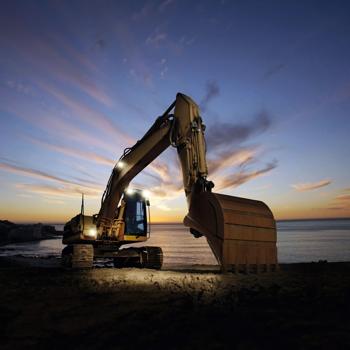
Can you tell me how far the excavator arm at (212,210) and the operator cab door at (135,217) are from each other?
4.54 meters

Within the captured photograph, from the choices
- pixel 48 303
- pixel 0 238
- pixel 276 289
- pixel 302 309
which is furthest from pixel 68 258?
pixel 0 238

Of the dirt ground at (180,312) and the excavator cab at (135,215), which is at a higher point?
the excavator cab at (135,215)

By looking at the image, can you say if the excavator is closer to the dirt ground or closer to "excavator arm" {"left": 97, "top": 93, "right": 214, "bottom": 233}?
"excavator arm" {"left": 97, "top": 93, "right": 214, "bottom": 233}

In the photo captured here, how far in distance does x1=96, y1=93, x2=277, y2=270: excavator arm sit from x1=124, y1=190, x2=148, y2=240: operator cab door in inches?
179

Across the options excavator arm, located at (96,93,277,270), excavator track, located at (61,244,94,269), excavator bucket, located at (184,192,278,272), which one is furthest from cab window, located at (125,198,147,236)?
excavator bucket, located at (184,192,278,272)

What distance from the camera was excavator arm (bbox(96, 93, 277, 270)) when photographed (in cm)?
915

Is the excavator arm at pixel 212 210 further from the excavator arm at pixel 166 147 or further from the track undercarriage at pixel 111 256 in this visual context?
the track undercarriage at pixel 111 256

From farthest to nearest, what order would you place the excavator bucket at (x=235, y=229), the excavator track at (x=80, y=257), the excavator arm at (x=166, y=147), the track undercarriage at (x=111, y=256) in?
the track undercarriage at (x=111, y=256), the excavator track at (x=80, y=257), the excavator arm at (x=166, y=147), the excavator bucket at (x=235, y=229)

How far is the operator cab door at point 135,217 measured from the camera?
15709 mm

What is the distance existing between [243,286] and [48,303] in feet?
15.6

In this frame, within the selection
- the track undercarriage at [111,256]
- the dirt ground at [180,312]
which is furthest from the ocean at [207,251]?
the dirt ground at [180,312]

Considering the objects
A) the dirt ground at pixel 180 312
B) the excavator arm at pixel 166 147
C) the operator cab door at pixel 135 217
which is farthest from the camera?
the operator cab door at pixel 135 217

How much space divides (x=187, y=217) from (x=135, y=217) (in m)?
6.45

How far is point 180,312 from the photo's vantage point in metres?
6.55
